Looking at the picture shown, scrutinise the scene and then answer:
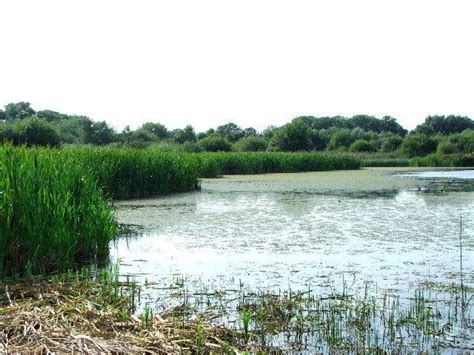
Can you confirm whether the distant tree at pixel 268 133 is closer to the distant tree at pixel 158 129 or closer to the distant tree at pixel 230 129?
the distant tree at pixel 230 129

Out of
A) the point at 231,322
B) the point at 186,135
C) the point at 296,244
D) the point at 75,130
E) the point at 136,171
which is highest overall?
the point at 75,130

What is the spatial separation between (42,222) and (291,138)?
40.2m

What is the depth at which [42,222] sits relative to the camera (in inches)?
221

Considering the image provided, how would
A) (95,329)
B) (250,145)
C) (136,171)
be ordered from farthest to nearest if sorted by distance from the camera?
(250,145), (136,171), (95,329)

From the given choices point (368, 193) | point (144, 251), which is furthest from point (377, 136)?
point (144, 251)

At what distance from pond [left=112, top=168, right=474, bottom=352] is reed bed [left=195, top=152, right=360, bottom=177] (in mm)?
9825

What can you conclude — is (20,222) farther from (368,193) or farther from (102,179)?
(368,193)

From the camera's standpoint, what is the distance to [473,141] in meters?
47.2

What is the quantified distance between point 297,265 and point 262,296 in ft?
4.80

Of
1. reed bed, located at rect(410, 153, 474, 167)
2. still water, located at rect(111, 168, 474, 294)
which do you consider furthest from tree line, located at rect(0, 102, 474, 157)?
still water, located at rect(111, 168, 474, 294)

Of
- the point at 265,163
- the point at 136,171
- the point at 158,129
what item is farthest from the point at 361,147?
the point at 136,171

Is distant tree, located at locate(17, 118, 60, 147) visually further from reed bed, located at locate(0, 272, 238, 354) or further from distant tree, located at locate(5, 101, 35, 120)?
distant tree, located at locate(5, 101, 35, 120)

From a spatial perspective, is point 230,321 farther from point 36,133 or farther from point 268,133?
point 268,133

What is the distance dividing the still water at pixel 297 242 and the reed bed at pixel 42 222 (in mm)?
454
